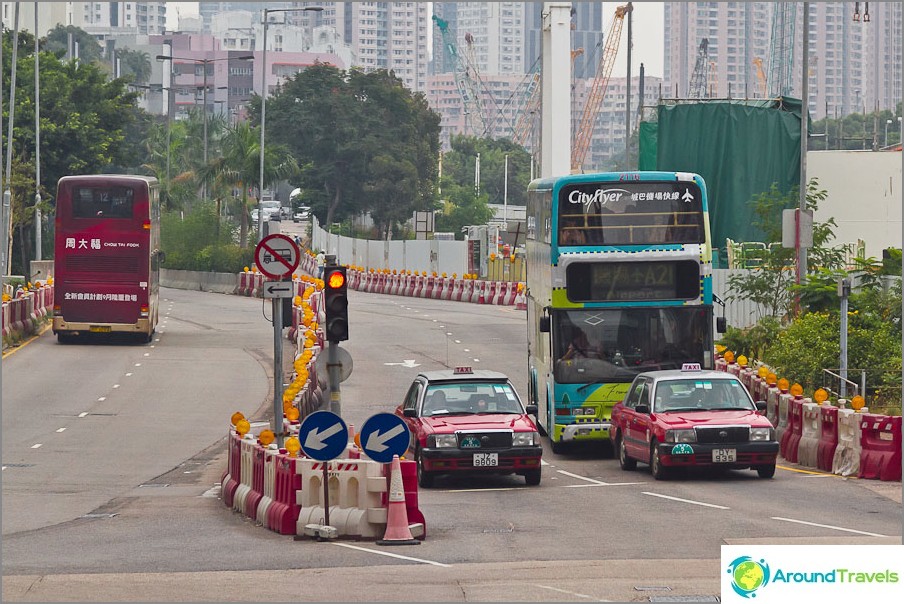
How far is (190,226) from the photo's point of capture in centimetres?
8175

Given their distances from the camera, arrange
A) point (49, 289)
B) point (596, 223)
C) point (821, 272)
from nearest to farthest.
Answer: point (596, 223)
point (821, 272)
point (49, 289)

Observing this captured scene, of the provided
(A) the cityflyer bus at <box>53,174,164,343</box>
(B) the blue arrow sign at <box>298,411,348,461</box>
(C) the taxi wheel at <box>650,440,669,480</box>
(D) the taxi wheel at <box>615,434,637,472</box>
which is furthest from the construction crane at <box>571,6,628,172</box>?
(B) the blue arrow sign at <box>298,411,348,461</box>

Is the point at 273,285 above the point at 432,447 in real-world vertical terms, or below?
above

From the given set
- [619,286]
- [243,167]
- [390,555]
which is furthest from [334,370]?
[243,167]

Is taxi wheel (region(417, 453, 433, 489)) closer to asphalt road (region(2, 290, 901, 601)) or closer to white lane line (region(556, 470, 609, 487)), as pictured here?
asphalt road (region(2, 290, 901, 601))

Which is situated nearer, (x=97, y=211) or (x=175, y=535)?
(x=175, y=535)

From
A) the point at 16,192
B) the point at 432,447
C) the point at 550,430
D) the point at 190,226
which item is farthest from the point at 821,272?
the point at 190,226

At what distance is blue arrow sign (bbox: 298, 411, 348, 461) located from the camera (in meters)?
16.1

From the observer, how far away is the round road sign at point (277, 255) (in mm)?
19547

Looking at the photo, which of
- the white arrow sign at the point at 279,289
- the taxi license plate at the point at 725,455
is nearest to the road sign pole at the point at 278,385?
the white arrow sign at the point at 279,289

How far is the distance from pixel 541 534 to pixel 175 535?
412 centimetres

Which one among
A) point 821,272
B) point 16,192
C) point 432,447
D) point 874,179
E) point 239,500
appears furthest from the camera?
point 16,192

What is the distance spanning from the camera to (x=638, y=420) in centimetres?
2178

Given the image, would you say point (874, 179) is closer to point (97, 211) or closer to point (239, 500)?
point (97, 211)
